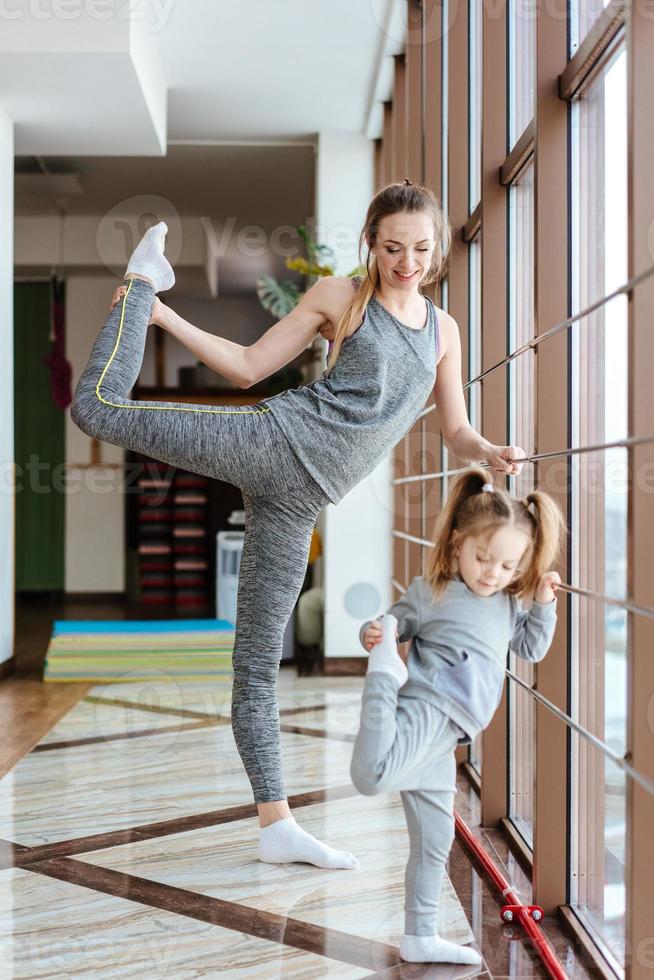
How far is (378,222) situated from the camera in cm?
152

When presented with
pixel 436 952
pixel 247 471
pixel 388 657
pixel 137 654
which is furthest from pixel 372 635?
pixel 137 654

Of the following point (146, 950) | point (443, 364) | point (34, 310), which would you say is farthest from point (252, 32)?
point (34, 310)

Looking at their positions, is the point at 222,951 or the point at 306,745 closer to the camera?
the point at 222,951

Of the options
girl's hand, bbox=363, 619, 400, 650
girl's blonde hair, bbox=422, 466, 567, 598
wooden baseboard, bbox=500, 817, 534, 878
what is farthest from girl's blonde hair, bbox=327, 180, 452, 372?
wooden baseboard, bbox=500, 817, 534, 878

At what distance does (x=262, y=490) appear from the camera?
1.55m

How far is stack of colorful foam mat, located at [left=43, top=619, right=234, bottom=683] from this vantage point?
390cm

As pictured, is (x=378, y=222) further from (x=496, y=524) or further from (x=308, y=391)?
(x=496, y=524)

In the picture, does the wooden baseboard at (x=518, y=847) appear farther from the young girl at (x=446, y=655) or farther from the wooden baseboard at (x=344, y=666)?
the wooden baseboard at (x=344, y=666)

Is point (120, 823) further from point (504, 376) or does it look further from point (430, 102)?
point (430, 102)

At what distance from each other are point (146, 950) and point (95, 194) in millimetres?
5051

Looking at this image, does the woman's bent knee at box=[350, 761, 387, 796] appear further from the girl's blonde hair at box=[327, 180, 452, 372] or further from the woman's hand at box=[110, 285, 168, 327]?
the woman's hand at box=[110, 285, 168, 327]

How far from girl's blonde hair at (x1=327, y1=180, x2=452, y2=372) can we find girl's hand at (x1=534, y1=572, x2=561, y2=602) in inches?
18.9

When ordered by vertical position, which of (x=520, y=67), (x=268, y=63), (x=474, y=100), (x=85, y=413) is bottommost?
(x=85, y=413)

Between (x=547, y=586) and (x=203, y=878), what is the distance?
82 centimetres
